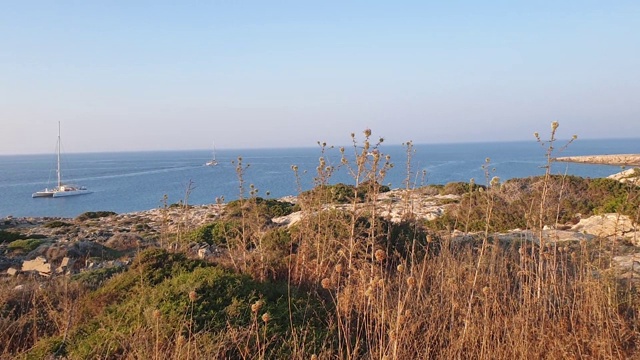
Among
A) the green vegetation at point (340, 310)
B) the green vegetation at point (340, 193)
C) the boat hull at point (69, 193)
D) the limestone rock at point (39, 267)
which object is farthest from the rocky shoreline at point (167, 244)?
the boat hull at point (69, 193)

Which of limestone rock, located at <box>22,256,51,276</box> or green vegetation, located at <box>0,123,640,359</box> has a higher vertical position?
green vegetation, located at <box>0,123,640,359</box>

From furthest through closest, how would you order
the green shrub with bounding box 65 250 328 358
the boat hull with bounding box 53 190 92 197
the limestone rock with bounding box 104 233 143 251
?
the boat hull with bounding box 53 190 92 197, the limestone rock with bounding box 104 233 143 251, the green shrub with bounding box 65 250 328 358

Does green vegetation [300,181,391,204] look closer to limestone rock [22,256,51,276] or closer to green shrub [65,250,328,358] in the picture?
green shrub [65,250,328,358]

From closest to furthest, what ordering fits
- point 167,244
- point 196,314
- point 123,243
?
1. point 196,314
2. point 167,244
3. point 123,243

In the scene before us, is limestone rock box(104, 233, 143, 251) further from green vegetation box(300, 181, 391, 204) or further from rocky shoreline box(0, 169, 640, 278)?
green vegetation box(300, 181, 391, 204)

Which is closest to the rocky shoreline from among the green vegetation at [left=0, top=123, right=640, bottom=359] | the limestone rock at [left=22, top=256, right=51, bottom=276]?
the limestone rock at [left=22, top=256, right=51, bottom=276]

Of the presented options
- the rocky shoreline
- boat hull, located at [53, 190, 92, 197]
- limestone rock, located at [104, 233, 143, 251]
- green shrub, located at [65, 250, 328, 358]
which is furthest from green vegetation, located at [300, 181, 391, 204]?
boat hull, located at [53, 190, 92, 197]

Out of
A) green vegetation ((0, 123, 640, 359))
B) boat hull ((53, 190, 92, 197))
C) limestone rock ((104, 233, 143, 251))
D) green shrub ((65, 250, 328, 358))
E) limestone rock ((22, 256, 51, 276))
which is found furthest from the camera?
boat hull ((53, 190, 92, 197))

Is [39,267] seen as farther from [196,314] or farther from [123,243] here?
[123,243]

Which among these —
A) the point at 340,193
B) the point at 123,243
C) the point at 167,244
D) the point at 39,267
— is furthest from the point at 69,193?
the point at 340,193

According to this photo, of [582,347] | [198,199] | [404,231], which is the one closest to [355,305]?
[582,347]

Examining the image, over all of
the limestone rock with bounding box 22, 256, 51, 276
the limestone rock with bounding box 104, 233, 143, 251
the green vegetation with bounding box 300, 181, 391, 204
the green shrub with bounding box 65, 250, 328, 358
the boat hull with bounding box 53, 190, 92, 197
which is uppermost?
the green vegetation with bounding box 300, 181, 391, 204

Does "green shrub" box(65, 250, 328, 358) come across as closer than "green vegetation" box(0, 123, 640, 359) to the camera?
No

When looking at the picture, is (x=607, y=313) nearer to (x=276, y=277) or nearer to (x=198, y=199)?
(x=276, y=277)
